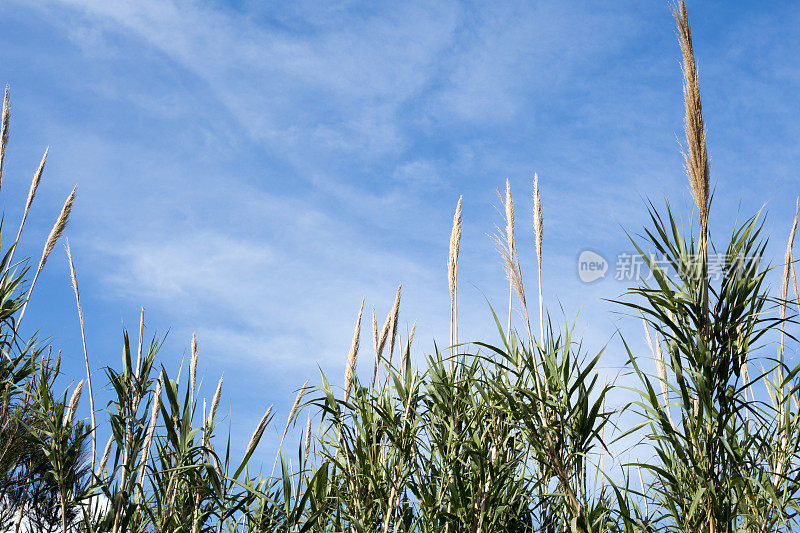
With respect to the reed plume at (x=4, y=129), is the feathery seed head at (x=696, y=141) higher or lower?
lower

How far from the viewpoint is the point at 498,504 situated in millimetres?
2777

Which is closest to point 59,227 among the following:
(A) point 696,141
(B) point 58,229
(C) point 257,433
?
(B) point 58,229

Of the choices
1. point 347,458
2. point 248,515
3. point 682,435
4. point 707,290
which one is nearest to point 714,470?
point 682,435

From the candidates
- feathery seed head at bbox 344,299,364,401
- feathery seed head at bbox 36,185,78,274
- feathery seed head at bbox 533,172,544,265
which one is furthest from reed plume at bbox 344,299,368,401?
feathery seed head at bbox 36,185,78,274

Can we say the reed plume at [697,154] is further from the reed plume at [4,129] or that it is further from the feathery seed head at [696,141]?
the reed plume at [4,129]

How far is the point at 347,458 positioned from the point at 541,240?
1351mm

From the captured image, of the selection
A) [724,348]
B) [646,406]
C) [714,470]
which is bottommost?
[714,470]

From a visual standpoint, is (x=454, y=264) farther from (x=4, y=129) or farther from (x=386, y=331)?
(x=4, y=129)

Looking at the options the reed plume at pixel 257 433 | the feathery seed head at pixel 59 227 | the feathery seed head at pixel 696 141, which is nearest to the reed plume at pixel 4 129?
the feathery seed head at pixel 59 227

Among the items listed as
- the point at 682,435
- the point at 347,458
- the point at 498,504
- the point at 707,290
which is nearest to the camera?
the point at 682,435

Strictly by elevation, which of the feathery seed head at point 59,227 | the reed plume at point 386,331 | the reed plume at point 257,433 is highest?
the feathery seed head at point 59,227

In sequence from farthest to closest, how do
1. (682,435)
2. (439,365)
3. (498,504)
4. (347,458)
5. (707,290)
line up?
(439,365)
(347,458)
(498,504)
(707,290)
(682,435)

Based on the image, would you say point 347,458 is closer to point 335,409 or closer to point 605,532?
point 335,409

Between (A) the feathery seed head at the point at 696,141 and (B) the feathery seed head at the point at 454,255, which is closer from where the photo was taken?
(A) the feathery seed head at the point at 696,141
